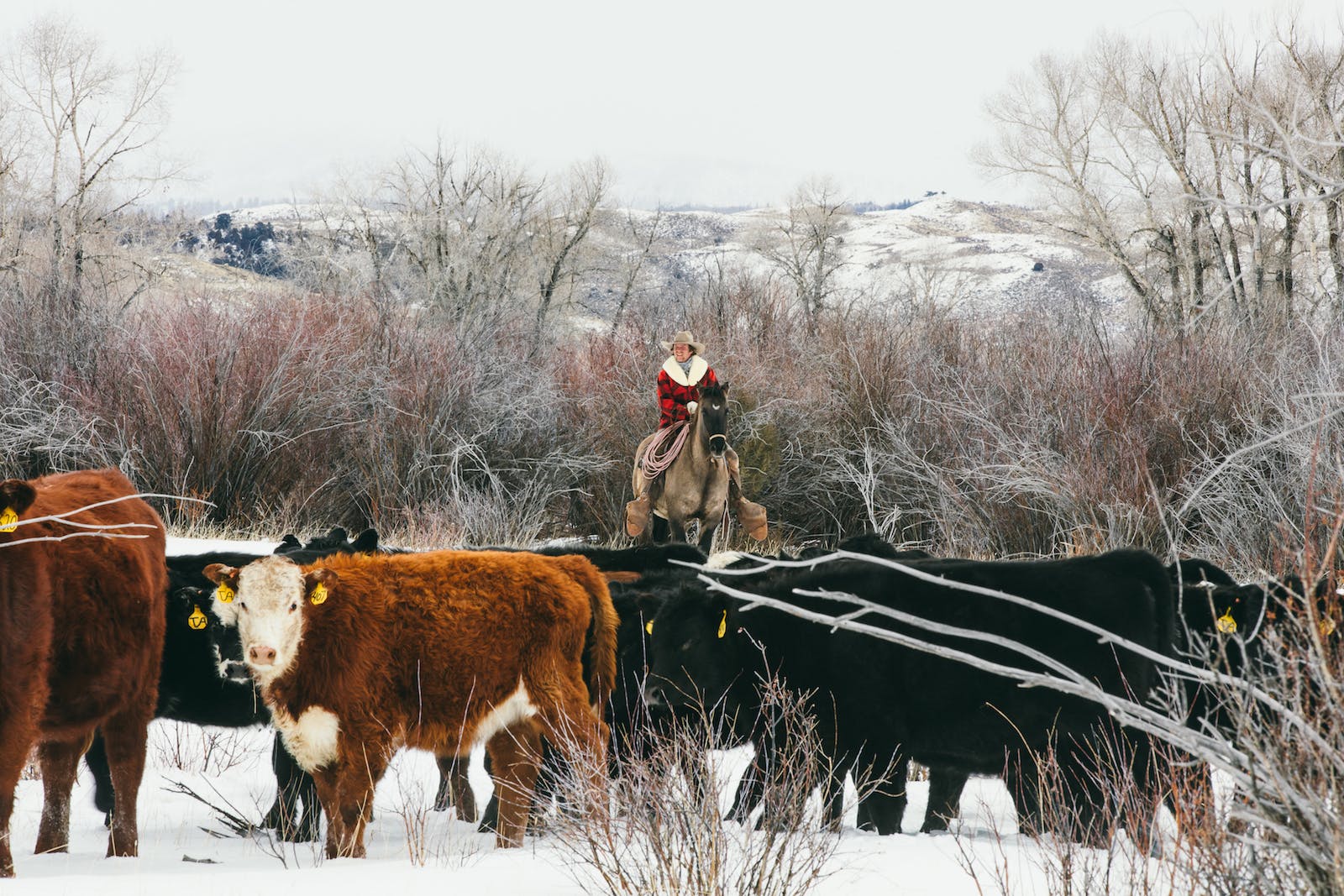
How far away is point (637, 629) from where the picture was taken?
6.12 m

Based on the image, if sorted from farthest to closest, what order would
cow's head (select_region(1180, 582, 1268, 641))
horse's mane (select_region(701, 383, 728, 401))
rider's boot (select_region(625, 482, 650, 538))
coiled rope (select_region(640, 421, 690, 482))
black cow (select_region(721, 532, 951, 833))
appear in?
rider's boot (select_region(625, 482, 650, 538)) → coiled rope (select_region(640, 421, 690, 482)) → horse's mane (select_region(701, 383, 728, 401)) → cow's head (select_region(1180, 582, 1268, 641)) → black cow (select_region(721, 532, 951, 833))

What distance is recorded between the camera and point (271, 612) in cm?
444

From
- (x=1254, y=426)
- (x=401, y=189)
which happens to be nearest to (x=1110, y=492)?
(x=1254, y=426)

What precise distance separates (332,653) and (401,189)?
33.3 metres

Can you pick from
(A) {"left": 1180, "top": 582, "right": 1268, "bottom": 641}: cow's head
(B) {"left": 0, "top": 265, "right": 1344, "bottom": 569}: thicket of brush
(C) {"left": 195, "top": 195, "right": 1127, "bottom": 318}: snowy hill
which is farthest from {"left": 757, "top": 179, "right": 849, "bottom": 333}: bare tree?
(A) {"left": 1180, "top": 582, "right": 1268, "bottom": 641}: cow's head

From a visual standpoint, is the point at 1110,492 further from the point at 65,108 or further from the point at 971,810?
the point at 65,108

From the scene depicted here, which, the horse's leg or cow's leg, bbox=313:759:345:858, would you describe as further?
the horse's leg

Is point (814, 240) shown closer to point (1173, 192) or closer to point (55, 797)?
point (1173, 192)

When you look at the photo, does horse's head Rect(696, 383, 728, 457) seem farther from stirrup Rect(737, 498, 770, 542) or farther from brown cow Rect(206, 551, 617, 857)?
brown cow Rect(206, 551, 617, 857)

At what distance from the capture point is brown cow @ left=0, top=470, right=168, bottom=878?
4.12 m

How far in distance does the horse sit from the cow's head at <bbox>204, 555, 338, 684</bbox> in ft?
24.1

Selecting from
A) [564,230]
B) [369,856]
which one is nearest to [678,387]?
[369,856]

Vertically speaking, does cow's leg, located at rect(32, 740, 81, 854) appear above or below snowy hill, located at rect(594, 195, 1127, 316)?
below

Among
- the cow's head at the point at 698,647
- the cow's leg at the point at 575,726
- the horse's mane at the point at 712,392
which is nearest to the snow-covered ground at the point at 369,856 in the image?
the cow's leg at the point at 575,726
